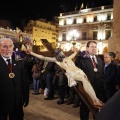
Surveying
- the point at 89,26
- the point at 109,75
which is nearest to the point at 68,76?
the point at 109,75

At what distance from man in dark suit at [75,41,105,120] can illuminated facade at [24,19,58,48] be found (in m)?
52.7

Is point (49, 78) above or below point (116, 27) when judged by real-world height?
below

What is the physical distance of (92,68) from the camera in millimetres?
4148

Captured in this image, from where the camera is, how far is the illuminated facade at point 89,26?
1800 inches

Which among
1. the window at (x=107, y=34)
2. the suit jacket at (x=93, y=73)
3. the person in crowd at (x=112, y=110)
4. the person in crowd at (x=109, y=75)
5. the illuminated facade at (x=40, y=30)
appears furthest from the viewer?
the illuminated facade at (x=40, y=30)

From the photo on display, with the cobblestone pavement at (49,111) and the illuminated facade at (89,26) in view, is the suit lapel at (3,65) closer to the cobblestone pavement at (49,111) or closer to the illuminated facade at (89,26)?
the cobblestone pavement at (49,111)

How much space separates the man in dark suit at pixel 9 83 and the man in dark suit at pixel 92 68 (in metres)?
1.34

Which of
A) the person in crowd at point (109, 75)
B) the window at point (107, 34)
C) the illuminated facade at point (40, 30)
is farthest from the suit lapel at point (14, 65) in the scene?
the illuminated facade at point (40, 30)

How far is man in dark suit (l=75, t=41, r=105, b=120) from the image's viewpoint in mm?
4137

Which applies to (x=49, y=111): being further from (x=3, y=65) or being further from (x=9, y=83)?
(x=3, y=65)

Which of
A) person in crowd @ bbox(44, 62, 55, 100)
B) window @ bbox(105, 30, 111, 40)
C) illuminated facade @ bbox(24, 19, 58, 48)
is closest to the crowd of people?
person in crowd @ bbox(44, 62, 55, 100)

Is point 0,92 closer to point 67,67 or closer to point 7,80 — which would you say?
point 7,80

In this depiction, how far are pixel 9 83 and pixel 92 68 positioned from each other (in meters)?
1.75

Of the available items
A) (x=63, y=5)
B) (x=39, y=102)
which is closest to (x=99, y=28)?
(x=63, y=5)
